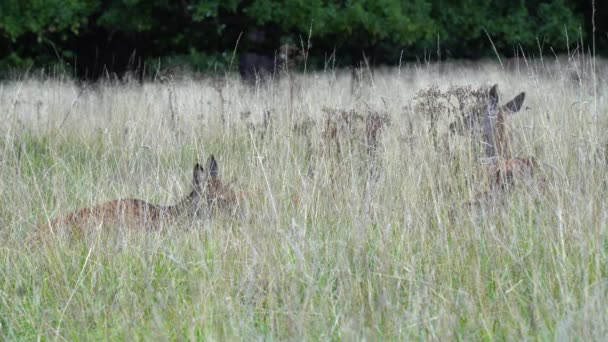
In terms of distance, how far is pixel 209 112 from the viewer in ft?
29.0

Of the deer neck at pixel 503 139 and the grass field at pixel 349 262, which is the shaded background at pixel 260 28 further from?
the grass field at pixel 349 262

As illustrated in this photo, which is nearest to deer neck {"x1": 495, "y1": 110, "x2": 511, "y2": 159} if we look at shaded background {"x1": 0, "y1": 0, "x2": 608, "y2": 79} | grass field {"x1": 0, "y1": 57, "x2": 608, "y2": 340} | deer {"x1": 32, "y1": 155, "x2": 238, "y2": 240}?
grass field {"x1": 0, "y1": 57, "x2": 608, "y2": 340}

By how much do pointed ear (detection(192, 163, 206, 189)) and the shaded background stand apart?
21.1 ft

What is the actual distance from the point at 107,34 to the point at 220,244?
17.5m

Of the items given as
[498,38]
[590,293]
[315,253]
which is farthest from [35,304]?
[498,38]

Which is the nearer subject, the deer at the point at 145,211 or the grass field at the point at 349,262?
the grass field at the point at 349,262

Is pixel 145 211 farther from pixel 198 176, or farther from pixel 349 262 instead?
pixel 349 262

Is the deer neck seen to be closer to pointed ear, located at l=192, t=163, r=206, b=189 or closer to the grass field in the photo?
the grass field

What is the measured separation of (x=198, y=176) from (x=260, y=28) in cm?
1130

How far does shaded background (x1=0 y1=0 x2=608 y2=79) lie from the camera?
1504 cm

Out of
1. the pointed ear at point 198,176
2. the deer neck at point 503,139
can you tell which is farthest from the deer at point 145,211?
the deer neck at point 503,139

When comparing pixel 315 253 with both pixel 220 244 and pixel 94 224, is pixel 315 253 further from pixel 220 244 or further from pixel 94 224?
pixel 94 224

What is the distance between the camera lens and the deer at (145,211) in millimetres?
4391

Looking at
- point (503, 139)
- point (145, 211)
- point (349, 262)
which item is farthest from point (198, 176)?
point (503, 139)
